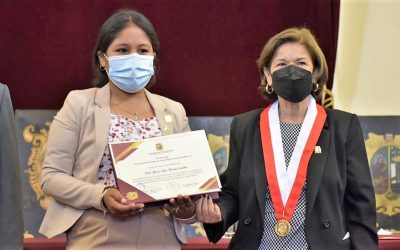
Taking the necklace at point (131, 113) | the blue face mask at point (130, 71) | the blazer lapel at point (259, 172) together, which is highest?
the blue face mask at point (130, 71)

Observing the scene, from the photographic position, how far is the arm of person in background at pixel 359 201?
2291 mm

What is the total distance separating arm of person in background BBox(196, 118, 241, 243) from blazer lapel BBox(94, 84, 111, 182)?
41 cm

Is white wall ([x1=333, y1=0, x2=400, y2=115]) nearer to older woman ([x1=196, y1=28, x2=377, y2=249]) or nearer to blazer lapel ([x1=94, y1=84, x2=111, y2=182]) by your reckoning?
older woman ([x1=196, y1=28, x2=377, y2=249])

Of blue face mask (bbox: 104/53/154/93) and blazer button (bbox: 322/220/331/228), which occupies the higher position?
blue face mask (bbox: 104/53/154/93)

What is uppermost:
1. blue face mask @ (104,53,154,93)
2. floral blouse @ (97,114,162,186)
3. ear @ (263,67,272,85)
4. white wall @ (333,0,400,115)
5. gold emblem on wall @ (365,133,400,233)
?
blue face mask @ (104,53,154,93)

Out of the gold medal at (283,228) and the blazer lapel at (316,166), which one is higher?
the blazer lapel at (316,166)

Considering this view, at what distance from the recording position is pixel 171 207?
2.24 m

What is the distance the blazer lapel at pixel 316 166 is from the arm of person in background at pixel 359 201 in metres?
0.08

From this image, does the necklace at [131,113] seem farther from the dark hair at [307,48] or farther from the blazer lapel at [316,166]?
the blazer lapel at [316,166]

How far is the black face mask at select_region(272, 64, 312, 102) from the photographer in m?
2.38

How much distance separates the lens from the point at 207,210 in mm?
2301

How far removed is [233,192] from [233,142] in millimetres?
195

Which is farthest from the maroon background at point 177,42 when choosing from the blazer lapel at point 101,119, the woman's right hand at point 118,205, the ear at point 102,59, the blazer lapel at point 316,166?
the woman's right hand at point 118,205

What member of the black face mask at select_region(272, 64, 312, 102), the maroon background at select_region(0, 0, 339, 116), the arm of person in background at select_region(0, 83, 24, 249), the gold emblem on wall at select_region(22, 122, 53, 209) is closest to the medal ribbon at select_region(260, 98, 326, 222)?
the black face mask at select_region(272, 64, 312, 102)
